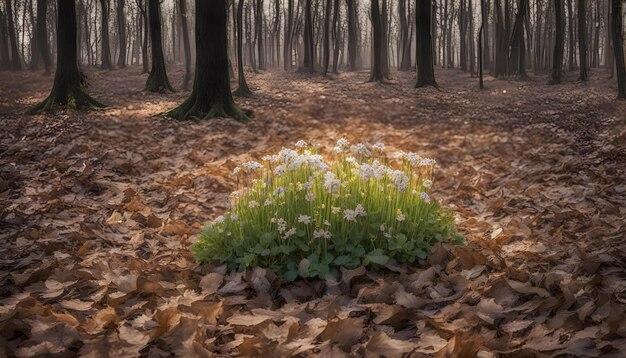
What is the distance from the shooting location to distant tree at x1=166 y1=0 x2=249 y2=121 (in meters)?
8.75

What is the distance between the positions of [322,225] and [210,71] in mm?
6697

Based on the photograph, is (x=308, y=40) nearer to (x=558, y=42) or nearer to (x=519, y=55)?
(x=519, y=55)

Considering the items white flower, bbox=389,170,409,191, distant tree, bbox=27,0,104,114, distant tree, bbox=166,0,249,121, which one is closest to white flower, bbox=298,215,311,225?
white flower, bbox=389,170,409,191

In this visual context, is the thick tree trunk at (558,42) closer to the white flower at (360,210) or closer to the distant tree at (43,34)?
the white flower at (360,210)

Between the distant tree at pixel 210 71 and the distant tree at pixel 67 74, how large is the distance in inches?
90.2

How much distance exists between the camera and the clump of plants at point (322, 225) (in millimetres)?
2934

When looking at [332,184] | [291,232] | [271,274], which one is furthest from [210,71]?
[271,274]

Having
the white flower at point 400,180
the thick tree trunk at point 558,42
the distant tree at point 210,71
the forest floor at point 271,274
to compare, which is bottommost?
the forest floor at point 271,274

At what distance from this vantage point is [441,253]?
3053 millimetres

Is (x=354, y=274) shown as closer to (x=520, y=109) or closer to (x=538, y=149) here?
(x=538, y=149)

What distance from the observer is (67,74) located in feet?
32.2

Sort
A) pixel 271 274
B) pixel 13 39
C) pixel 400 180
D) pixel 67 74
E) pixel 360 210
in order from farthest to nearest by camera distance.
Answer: pixel 13 39 < pixel 67 74 < pixel 400 180 < pixel 360 210 < pixel 271 274

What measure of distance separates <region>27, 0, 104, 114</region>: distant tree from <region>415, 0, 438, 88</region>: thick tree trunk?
8.91 meters

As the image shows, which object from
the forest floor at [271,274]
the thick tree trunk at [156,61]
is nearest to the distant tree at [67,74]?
the forest floor at [271,274]
